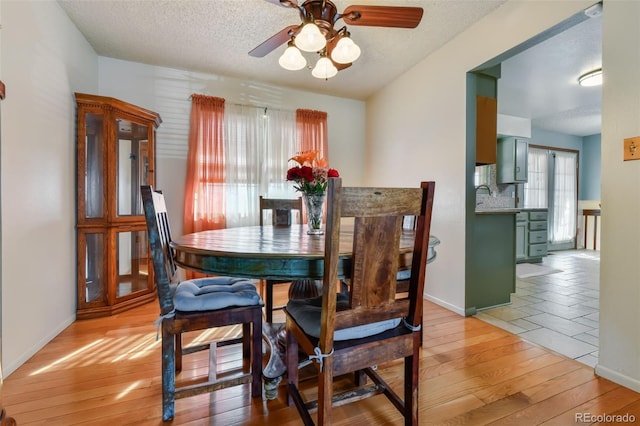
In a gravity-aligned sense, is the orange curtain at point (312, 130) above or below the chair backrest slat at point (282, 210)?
above

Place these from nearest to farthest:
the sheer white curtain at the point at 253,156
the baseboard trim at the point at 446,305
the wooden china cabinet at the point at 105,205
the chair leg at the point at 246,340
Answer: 1. the chair leg at the point at 246,340
2. the wooden china cabinet at the point at 105,205
3. the baseboard trim at the point at 446,305
4. the sheer white curtain at the point at 253,156

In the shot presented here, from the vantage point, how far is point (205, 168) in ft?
11.1

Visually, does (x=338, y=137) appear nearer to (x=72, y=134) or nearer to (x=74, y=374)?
(x=72, y=134)

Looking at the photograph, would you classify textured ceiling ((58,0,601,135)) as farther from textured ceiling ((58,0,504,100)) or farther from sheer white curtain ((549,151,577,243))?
sheer white curtain ((549,151,577,243))

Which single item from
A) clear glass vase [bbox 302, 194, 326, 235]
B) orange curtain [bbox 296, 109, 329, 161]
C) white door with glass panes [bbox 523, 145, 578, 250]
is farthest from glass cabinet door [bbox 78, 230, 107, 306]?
white door with glass panes [bbox 523, 145, 578, 250]

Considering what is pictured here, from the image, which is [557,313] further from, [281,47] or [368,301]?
[281,47]

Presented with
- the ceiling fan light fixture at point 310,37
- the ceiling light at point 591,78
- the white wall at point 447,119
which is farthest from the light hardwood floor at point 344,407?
the ceiling light at point 591,78

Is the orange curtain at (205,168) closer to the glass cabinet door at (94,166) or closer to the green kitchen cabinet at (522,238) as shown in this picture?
the glass cabinet door at (94,166)

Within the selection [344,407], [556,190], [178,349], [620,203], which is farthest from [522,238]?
[178,349]

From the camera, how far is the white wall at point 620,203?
1.58 metres

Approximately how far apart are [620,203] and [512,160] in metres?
3.65

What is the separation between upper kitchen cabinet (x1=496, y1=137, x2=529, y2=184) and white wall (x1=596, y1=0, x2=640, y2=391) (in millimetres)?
3500

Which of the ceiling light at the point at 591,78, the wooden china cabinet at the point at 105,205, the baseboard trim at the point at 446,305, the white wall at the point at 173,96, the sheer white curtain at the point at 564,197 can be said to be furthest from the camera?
the sheer white curtain at the point at 564,197

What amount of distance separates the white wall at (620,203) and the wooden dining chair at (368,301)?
1.33m
